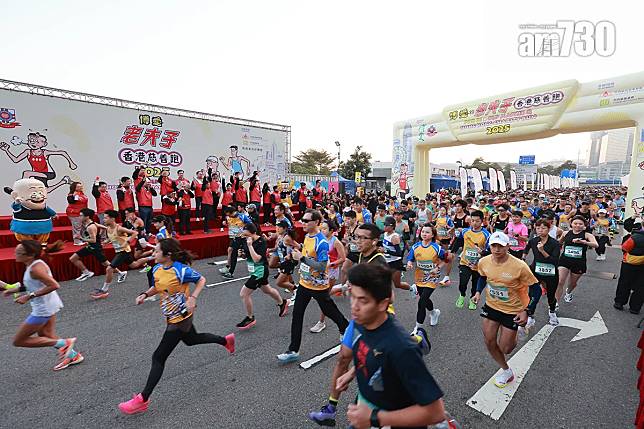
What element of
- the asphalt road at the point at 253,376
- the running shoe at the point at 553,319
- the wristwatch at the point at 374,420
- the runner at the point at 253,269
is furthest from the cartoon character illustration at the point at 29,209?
the running shoe at the point at 553,319

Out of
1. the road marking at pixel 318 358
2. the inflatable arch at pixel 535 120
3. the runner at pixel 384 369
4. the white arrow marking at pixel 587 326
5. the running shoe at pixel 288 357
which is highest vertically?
the inflatable arch at pixel 535 120

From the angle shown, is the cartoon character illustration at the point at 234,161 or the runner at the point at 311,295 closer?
the runner at the point at 311,295

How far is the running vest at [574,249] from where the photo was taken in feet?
18.5

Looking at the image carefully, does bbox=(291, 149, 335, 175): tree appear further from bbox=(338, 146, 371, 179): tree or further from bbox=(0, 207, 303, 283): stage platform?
bbox=(0, 207, 303, 283): stage platform

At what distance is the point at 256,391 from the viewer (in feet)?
11.2

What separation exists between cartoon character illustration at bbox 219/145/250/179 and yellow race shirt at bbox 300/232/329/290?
12.5 metres

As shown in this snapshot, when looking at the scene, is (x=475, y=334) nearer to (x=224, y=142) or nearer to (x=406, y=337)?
(x=406, y=337)

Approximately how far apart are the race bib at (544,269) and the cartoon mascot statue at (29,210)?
29.0ft

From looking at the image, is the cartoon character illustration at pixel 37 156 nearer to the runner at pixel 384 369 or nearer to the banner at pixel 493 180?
the runner at pixel 384 369

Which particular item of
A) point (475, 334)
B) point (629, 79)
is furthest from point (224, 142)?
point (629, 79)

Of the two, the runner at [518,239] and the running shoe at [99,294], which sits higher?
the runner at [518,239]

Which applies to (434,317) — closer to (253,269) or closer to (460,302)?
(460,302)

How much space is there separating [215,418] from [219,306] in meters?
3.03

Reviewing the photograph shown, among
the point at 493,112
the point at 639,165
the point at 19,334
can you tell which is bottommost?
the point at 19,334
